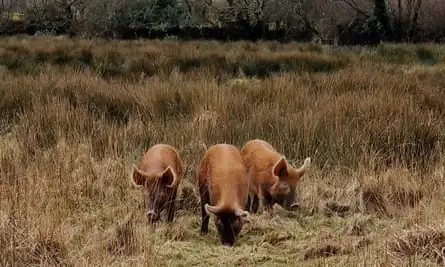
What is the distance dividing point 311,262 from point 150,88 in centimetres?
528

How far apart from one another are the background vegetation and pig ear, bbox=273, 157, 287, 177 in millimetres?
21504

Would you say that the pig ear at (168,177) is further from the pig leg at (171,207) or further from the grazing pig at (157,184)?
the pig leg at (171,207)

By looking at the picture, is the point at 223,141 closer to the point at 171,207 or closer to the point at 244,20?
the point at 171,207

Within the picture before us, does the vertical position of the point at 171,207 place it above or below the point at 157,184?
below

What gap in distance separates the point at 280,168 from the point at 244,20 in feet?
86.5

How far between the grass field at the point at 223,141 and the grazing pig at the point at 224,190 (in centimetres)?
13

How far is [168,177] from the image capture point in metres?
4.55

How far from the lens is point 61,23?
111 feet

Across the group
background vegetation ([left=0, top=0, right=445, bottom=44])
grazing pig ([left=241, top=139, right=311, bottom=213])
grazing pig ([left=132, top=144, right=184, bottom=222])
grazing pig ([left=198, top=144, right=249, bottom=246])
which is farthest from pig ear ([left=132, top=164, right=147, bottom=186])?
background vegetation ([left=0, top=0, right=445, bottom=44])

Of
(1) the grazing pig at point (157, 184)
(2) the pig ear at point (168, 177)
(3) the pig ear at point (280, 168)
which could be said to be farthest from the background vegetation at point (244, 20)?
(2) the pig ear at point (168, 177)

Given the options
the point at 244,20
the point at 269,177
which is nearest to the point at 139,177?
the point at 269,177

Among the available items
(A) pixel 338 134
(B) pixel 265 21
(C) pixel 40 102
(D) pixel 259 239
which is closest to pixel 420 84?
(A) pixel 338 134

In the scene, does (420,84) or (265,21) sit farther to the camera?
(265,21)

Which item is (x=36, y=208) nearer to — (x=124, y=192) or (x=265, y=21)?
(x=124, y=192)
